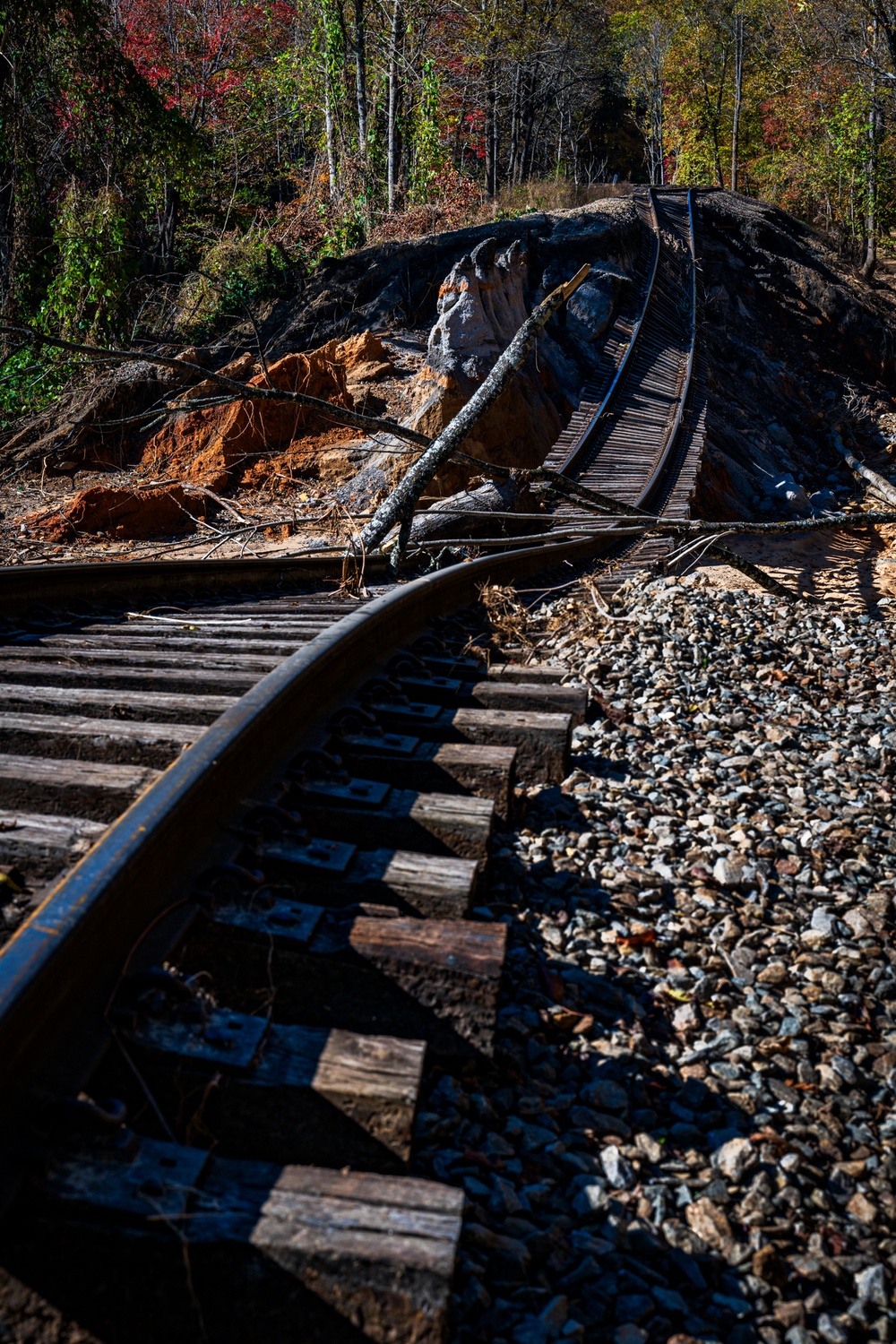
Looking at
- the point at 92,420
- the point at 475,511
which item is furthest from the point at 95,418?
the point at 475,511

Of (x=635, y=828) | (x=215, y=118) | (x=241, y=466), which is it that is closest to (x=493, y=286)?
(x=241, y=466)

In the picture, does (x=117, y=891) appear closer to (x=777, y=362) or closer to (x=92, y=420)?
(x=92, y=420)

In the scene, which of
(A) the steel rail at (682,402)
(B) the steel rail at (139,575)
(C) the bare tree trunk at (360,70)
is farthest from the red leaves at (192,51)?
(B) the steel rail at (139,575)

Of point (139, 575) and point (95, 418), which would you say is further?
point (95, 418)

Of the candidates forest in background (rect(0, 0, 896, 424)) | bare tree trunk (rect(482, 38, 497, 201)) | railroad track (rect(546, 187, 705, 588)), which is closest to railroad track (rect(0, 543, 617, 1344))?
forest in background (rect(0, 0, 896, 424))

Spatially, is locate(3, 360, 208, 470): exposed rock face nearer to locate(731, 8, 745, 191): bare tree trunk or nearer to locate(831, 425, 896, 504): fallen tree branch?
locate(831, 425, 896, 504): fallen tree branch

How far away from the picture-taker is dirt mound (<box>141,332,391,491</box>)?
10875mm

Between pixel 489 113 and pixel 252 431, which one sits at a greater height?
pixel 489 113

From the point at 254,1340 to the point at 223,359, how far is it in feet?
47.6

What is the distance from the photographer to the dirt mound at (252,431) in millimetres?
10875

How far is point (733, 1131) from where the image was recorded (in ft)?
5.91

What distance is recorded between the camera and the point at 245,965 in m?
1.71

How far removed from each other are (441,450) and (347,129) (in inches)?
780

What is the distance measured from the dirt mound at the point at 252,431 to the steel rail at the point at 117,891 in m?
8.64
